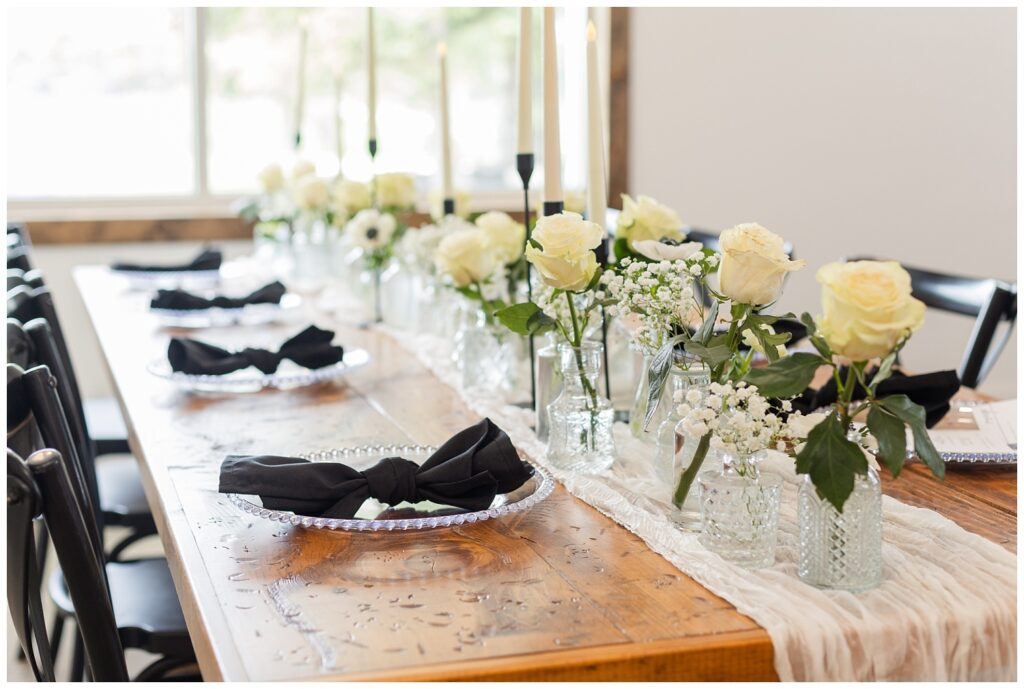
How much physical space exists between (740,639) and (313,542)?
0.41m

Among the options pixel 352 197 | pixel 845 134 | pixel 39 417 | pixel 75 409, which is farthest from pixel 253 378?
pixel 845 134

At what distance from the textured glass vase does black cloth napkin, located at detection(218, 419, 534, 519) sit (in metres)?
0.31

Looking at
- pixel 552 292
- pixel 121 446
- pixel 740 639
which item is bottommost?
pixel 121 446

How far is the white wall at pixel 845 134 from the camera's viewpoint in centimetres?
429

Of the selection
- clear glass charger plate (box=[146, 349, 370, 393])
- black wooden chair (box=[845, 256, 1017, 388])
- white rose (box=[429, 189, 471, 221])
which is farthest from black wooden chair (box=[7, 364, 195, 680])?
black wooden chair (box=[845, 256, 1017, 388])

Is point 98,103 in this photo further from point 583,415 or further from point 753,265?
point 753,265

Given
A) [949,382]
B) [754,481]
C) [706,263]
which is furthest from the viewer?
[949,382]

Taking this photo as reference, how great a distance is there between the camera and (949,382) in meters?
1.48

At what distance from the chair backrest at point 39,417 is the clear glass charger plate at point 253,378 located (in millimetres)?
432

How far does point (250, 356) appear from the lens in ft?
5.93

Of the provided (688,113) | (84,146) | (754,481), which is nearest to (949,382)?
(754,481)

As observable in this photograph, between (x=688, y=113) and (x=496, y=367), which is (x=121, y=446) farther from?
(x=688, y=113)

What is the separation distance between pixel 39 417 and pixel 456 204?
1275 millimetres

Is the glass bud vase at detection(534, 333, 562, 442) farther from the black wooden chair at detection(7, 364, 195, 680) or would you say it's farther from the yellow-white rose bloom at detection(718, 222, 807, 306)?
the black wooden chair at detection(7, 364, 195, 680)
